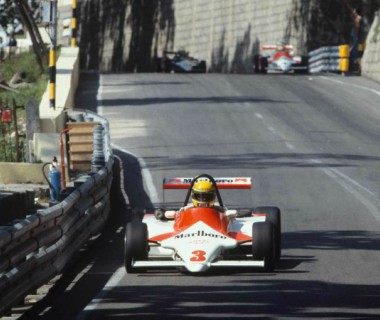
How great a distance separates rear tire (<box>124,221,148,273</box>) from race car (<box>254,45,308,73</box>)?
36.7 meters

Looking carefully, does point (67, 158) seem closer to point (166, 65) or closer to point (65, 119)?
point (65, 119)

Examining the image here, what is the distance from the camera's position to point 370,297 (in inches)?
454

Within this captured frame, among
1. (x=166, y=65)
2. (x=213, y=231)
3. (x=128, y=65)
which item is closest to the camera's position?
(x=213, y=231)

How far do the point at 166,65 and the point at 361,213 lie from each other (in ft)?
118

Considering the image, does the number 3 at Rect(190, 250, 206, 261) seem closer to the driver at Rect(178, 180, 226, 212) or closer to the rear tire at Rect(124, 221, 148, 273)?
the rear tire at Rect(124, 221, 148, 273)

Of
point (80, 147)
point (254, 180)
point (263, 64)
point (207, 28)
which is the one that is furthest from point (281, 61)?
point (254, 180)

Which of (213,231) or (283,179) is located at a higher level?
(213,231)

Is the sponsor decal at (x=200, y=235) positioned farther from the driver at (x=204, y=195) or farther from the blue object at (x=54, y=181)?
the blue object at (x=54, y=181)

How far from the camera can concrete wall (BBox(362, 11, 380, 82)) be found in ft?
154

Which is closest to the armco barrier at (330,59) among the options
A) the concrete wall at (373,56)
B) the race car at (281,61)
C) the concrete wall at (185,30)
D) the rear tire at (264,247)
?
the concrete wall at (373,56)

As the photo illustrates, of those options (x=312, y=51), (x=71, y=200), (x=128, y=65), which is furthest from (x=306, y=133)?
(x=128, y=65)

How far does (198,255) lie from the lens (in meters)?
13.1

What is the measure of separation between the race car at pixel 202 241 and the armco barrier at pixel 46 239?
739 mm

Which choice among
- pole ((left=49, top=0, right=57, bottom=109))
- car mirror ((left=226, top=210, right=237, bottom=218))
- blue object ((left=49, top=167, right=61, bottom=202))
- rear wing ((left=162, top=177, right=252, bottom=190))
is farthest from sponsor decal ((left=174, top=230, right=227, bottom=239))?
pole ((left=49, top=0, right=57, bottom=109))
